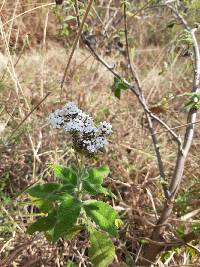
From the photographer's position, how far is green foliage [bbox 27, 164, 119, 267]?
1.47 meters

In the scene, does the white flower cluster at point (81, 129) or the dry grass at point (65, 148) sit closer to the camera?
the white flower cluster at point (81, 129)

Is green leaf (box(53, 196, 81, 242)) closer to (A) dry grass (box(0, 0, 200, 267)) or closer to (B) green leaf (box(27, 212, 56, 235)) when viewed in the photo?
(B) green leaf (box(27, 212, 56, 235))

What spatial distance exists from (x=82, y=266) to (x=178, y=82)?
2.44 m

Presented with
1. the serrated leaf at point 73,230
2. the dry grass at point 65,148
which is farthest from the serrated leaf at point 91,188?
the dry grass at point 65,148

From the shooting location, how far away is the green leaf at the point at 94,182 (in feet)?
5.24

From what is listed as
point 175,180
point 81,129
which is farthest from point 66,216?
point 175,180

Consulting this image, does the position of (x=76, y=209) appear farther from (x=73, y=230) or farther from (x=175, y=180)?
Answer: (x=175, y=180)

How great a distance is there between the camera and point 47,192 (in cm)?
159

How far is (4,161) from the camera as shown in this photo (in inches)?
100

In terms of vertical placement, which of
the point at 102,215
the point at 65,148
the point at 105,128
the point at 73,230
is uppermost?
the point at 105,128

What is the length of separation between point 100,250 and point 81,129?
0.43m

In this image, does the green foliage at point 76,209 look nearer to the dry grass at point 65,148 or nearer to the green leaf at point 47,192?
the green leaf at point 47,192

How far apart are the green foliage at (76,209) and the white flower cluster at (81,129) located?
115 mm

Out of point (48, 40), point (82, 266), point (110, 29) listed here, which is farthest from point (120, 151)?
point (48, 40)
